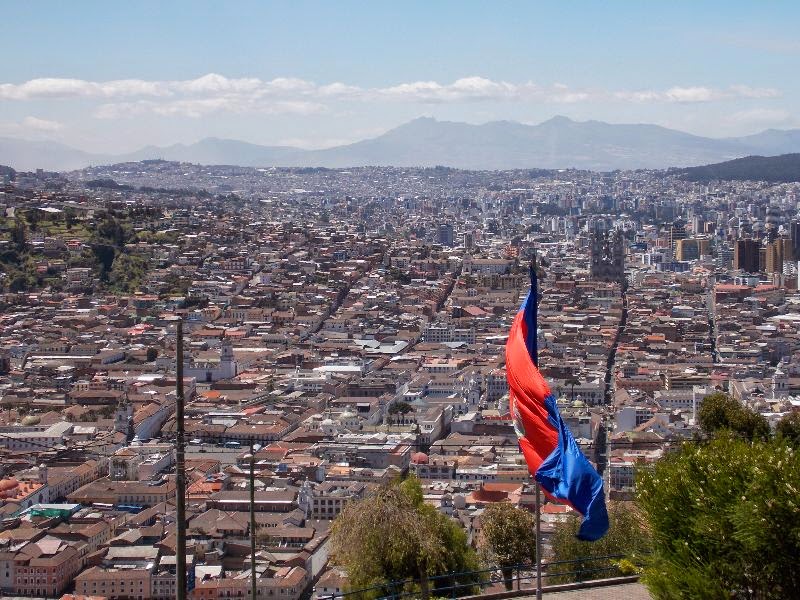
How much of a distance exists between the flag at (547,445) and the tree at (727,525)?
2.37 feet

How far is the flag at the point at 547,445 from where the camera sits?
17.1 ft

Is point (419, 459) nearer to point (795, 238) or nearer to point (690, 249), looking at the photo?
point (795, 238)

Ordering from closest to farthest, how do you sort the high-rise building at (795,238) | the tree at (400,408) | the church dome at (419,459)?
the church dome at (419,459) < the tree at (400,408) < the high-rise building at (795,238)

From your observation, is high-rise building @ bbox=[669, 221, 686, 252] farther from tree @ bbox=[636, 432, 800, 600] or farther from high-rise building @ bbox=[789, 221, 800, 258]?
tree @ bbox=[636, 432, 800, 600]

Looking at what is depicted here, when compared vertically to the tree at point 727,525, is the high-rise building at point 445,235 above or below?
below

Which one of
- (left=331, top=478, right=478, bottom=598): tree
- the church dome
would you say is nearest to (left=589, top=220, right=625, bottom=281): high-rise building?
the church dome

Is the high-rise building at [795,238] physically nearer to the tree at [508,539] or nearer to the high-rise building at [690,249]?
the high-rise building at [690,249]

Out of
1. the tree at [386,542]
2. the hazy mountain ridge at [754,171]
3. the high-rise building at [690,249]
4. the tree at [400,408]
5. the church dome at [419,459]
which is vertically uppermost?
the hazy mountain ridge at [754,171]

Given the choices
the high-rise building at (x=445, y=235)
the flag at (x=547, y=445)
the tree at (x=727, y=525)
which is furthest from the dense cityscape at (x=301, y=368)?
the tree at (x=727, y=525)

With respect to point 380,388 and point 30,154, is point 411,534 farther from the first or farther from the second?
point 30,154

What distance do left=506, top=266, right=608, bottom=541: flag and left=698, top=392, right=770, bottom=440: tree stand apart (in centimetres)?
586

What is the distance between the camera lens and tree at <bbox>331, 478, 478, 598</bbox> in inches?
320

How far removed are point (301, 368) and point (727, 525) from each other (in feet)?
91.7

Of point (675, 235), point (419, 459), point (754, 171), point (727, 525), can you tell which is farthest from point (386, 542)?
point (754, 171)
